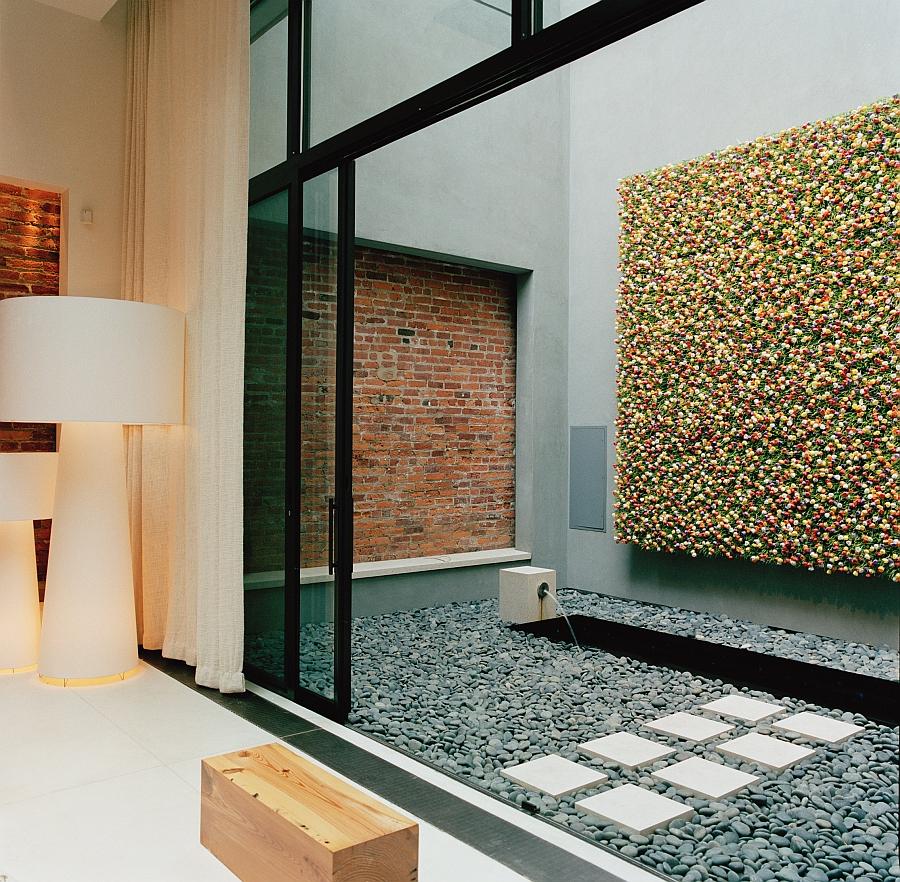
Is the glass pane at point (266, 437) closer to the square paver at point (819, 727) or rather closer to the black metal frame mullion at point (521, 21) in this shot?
the black metal frame mullion at point (521, 21)

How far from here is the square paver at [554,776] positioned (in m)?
2.86

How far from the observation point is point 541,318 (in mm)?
6719

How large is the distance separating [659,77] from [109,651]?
5.34 meters

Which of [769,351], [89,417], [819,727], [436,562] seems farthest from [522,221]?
[819,727]

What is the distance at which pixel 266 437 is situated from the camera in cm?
372

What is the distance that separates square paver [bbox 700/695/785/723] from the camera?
12.2 feet

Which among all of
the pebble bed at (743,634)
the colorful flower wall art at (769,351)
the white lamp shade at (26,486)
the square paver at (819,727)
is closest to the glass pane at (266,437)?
the white lamp shade at (26,486)

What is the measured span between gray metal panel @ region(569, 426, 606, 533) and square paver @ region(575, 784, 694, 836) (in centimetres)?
383

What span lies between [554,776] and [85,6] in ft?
13.7

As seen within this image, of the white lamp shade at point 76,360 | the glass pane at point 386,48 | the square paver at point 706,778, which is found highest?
the glass pane at point 386,48

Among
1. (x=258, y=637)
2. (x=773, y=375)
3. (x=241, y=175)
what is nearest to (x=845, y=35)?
(x=773, y=375)

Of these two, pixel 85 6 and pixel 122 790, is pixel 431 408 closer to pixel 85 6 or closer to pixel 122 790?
pixel 85 6

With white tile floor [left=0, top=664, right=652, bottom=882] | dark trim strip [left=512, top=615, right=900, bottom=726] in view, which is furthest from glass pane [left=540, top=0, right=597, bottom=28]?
dark trim strip [left=512, top=615, right=900, bottom=726]

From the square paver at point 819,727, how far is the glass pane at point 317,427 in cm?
193
